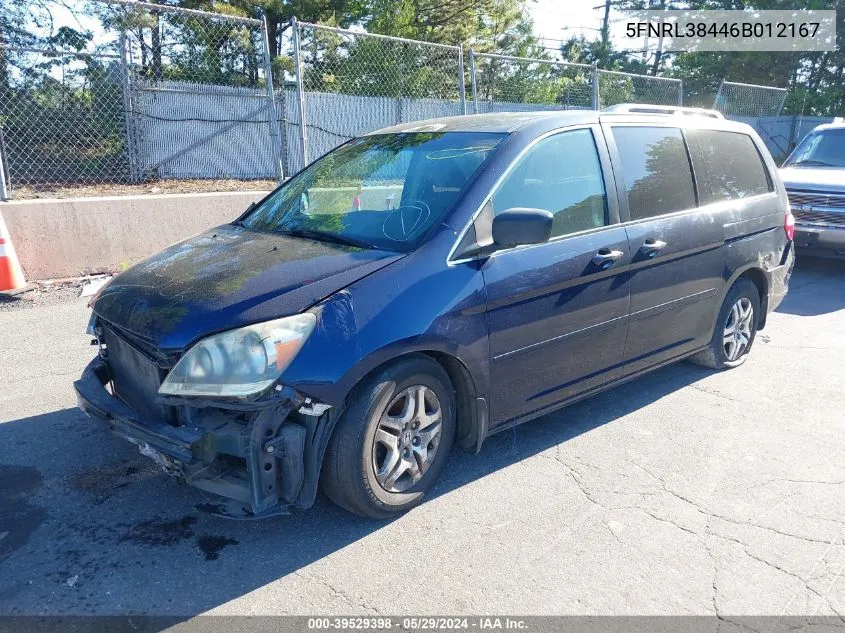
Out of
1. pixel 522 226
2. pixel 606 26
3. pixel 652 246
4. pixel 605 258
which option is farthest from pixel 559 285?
pixel 606 26

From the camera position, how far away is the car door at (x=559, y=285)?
136 inches

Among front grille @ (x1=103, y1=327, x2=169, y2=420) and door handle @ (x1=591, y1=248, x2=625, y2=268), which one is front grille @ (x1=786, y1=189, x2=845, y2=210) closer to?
door handle @ (x1=591, y1=248, x2=625, y2=268)

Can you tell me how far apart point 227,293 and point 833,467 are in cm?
334

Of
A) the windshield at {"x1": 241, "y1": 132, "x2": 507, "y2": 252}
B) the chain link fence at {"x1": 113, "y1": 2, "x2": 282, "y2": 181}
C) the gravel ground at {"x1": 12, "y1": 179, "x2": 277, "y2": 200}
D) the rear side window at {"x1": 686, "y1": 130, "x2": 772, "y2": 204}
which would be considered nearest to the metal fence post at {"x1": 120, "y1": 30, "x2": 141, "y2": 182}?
the chain link fence at {"x1": 113, "y1": 2, "x2": 282, "y2": 181}

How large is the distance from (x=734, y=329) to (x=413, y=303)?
3175 mm

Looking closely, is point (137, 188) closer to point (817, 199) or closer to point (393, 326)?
point (393, 326)

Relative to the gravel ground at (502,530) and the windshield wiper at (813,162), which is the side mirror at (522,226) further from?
the windshield wiper at (813,162)

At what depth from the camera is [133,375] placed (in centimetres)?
318

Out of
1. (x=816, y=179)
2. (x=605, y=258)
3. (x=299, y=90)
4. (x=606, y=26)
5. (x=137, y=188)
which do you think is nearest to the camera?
(x=605, y=258)

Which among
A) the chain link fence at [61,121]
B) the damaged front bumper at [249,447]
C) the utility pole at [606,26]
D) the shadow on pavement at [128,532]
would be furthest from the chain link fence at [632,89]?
the utility pole at [606,26]

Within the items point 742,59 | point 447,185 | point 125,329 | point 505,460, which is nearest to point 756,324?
point 505,460

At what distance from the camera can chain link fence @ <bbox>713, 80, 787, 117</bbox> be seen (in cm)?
1893

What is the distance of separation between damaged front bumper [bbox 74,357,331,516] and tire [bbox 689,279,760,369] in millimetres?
3309

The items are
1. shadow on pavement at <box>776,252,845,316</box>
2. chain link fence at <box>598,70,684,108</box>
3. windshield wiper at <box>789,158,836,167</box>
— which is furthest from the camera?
chain link fence at <box>598,70,684,108</box>
